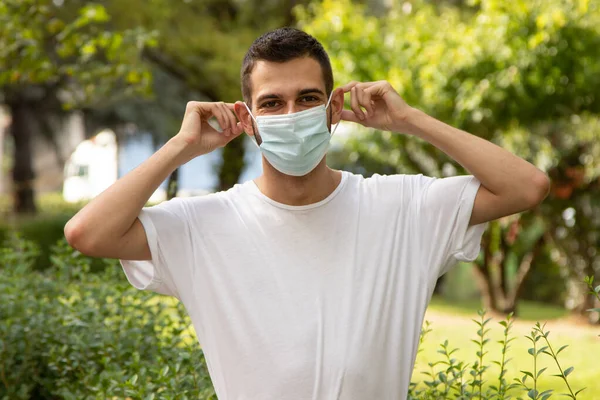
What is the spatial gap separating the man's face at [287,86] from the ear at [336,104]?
0.33 ft

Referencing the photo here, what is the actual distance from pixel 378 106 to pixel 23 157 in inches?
816

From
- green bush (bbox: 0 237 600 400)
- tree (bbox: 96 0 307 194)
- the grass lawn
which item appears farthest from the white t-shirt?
tree (bbox: 96 0 307 194)

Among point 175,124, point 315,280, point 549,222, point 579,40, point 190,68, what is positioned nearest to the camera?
point 315,280

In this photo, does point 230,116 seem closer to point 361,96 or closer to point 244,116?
point 244,116

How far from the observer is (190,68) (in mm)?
18016

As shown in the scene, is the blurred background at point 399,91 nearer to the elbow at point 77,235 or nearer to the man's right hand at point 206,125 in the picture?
the elbow at point 77,235

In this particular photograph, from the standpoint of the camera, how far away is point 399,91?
11.5 meters

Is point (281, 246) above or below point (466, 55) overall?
below

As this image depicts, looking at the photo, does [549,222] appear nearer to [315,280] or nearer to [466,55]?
[466,55]

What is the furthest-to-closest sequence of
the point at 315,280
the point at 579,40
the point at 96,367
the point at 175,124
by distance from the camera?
the point at 175,124 → the point at 579,40 → the point at 96,367 → the point at 315,280

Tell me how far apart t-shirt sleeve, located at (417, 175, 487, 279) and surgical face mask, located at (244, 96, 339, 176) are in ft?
1.23

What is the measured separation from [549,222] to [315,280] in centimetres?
1046

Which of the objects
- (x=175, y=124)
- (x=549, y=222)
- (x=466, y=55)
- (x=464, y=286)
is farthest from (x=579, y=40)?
Result: (x=175, y=124)

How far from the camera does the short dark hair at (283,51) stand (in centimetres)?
274
